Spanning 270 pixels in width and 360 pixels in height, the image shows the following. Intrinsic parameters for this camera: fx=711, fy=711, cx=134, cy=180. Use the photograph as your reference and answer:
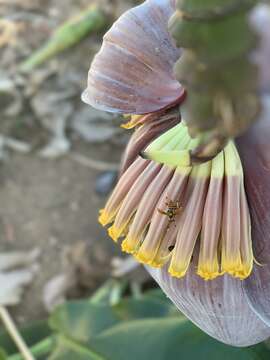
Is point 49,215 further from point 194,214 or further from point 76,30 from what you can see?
point 194,214

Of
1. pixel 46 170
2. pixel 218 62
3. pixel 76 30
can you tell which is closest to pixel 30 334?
pixel 46 170

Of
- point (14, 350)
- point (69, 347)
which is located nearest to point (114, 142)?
point (14, 350)

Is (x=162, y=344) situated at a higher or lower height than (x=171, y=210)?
lower

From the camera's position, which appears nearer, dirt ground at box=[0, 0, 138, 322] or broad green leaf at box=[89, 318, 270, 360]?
broad green leaf at box=[89, 318, 270, 360]

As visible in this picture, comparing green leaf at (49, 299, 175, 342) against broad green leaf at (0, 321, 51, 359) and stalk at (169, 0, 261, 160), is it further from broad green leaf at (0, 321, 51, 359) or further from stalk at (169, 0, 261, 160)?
stalk at (169, 0, 261, 160)

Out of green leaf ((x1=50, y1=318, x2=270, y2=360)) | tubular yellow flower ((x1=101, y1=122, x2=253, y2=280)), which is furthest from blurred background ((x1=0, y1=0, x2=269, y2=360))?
tubular yellow flower ((x1=101, y1=122, x2=253, y2=280))

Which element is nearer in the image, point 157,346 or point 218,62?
point 218,62

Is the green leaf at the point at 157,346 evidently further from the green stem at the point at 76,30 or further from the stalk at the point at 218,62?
the green stem at the point at 76,30

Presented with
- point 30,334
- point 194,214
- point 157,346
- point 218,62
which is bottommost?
point 30,334
